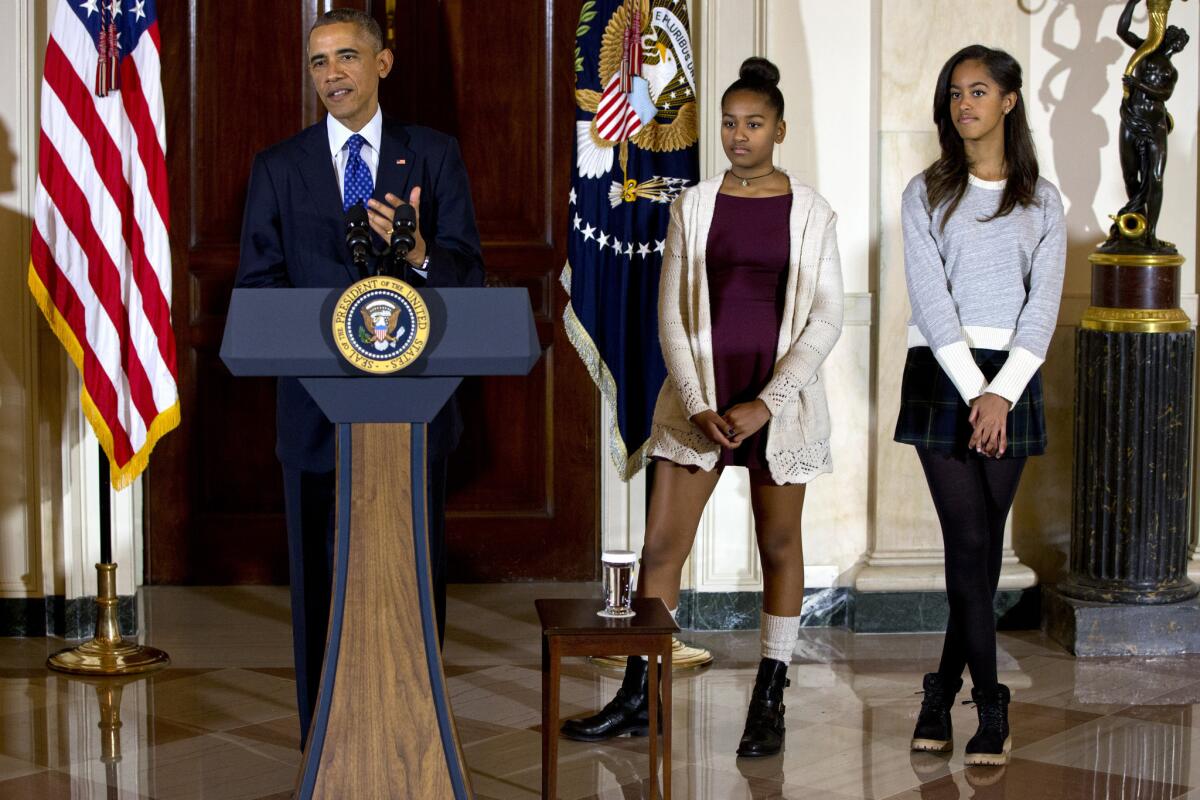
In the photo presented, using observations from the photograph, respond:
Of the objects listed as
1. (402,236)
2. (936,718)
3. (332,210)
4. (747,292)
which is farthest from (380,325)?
(936,718)

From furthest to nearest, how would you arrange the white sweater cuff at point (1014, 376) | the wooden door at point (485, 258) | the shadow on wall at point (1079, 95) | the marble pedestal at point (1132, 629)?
the wooden door at point (485, 258), the shadow on wall at point (1079, 95), the marble pedestal at point (1132, 629), the white sweater cuff at point (1014, 376)

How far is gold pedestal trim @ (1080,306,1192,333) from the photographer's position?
198 inches

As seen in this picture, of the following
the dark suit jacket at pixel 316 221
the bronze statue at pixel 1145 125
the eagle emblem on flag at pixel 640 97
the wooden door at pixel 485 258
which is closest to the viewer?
the dark suit jacket at pixel 316 221

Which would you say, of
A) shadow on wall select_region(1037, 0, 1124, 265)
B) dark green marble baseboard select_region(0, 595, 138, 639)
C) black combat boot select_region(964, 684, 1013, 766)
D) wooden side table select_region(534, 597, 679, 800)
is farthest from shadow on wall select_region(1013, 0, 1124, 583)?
dark green marble baseboard select_region(0, 595, 138, 639)

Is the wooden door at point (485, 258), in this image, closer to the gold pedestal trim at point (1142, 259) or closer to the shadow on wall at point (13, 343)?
the shadow on wall at point (13, 343)

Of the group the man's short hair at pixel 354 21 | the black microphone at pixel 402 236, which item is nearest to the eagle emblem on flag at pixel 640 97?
the man's short hair at pixel 354 21

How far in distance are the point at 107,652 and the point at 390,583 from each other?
2369 mm

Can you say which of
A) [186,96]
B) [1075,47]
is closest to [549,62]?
[186,96]

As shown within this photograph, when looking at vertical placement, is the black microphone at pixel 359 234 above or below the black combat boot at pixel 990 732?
above

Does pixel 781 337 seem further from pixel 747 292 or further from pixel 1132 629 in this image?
pixel 1132 629

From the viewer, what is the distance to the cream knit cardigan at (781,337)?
150 inches

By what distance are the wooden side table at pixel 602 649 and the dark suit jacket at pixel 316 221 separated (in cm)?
49

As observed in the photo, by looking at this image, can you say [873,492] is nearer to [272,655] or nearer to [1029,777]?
[1029,777]

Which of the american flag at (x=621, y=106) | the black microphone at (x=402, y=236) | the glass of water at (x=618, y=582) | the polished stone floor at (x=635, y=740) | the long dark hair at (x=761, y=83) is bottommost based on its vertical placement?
the polished stone floor at (x=635, y=740)
